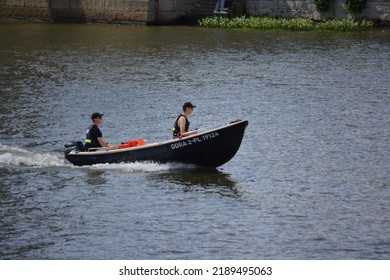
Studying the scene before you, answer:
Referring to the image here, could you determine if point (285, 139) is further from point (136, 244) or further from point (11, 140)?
point (136, 244)

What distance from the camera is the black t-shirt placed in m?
24.4

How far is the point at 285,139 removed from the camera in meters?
27.8

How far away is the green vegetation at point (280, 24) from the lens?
4953cm

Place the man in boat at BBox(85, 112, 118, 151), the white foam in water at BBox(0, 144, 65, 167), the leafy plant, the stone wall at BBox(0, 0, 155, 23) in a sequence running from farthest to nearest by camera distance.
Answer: the stone wall at BBox(0, 0, 155, 23), the leafy plant, the white foam in water at BBox(0, 144, 65, 167), the man in boat at BBox(85, 112, 118, 151)

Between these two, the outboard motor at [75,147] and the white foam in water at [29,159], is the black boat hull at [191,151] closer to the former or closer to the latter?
the outboard motor at [75,147]

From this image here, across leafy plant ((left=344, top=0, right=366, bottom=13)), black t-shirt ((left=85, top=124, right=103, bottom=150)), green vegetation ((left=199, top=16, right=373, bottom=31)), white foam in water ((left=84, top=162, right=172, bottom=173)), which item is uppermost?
leafy plant ((left=344, top=0, right=366, bottom=13))

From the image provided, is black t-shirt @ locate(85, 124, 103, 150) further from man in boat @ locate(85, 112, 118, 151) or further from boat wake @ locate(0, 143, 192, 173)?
boat wake @ locate(0, 143, 192, 173)

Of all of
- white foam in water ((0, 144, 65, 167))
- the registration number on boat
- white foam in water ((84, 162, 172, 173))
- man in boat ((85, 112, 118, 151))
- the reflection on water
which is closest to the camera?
the reflection on water

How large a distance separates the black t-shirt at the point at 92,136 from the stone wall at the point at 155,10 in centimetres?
2780

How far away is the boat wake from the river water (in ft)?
0.17

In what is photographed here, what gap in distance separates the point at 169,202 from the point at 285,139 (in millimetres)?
6993

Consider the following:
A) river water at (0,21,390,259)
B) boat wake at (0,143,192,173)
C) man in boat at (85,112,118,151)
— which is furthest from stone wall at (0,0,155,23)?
man in boat at (85,112,118,151)

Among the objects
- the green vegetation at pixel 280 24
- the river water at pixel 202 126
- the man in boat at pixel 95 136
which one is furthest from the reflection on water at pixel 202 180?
the green vegetation at pixel 280 24

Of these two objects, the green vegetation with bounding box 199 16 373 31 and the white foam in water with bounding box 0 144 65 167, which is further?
the green vegetation with bounding box 199 16 373 31
